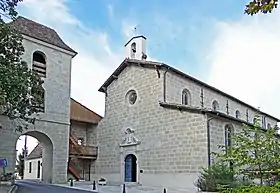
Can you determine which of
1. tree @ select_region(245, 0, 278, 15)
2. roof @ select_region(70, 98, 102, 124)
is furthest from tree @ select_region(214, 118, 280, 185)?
roof @ select_region(70, 98, 102, 124)

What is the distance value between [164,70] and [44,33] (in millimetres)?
10330

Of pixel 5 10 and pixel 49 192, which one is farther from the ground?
pixel 5 10

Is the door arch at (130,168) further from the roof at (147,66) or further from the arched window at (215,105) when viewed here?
the arched window at (215,105)

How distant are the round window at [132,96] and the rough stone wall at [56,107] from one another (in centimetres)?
515

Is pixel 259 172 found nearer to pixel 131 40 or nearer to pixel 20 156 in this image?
pixel 131 40

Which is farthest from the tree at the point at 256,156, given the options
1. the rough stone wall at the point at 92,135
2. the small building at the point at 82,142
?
the rough stone wall at the point at 92,135

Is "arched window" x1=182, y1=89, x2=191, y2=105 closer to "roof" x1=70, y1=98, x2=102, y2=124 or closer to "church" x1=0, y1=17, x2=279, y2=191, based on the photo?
"church" x1=0, y1=17, x2=279, y2=191

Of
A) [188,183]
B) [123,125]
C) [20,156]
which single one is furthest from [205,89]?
[20,156]

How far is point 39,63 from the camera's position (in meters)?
28.9

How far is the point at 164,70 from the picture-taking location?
2856 centimetres

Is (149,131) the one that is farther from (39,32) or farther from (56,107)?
(39,32)

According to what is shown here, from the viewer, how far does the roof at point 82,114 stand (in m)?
33.4

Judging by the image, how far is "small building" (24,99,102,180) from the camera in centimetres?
3188

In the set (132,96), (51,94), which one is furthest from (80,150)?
(132,96)
